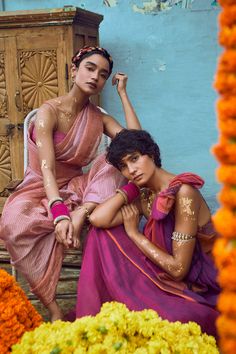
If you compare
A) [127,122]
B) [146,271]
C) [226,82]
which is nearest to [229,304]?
[226,82]

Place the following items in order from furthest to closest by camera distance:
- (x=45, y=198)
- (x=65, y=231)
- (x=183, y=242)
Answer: (x=45, y=198) < (x=65, y=231) < (x=183, y=242)

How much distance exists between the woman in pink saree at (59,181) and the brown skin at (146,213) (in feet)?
0.63

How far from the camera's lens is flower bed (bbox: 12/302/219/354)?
2.04 metres

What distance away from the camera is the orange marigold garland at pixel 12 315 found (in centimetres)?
231

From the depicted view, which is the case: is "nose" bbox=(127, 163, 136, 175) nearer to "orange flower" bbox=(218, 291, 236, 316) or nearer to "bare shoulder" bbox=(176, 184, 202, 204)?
"bare shoulder" bbox=(176, 184, 202, 204)

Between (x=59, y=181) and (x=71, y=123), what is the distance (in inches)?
15.1

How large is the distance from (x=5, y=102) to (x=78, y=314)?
2.21m

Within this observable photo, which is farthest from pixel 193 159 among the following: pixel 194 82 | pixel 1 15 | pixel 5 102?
pixel 1 15

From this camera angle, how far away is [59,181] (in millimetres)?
3775

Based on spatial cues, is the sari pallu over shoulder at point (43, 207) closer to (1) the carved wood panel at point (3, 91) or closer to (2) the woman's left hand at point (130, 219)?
(2) the woman's left hand at point (130, 219)

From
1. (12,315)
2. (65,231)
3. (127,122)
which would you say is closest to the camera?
(12,315)

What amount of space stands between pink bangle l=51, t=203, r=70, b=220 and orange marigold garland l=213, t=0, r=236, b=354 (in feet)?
7.47

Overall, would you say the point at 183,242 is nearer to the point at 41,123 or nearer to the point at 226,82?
the point at 41,123

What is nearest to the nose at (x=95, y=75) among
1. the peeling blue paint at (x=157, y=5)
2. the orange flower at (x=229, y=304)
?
the peeling blue paint at (x=157, y=5)
